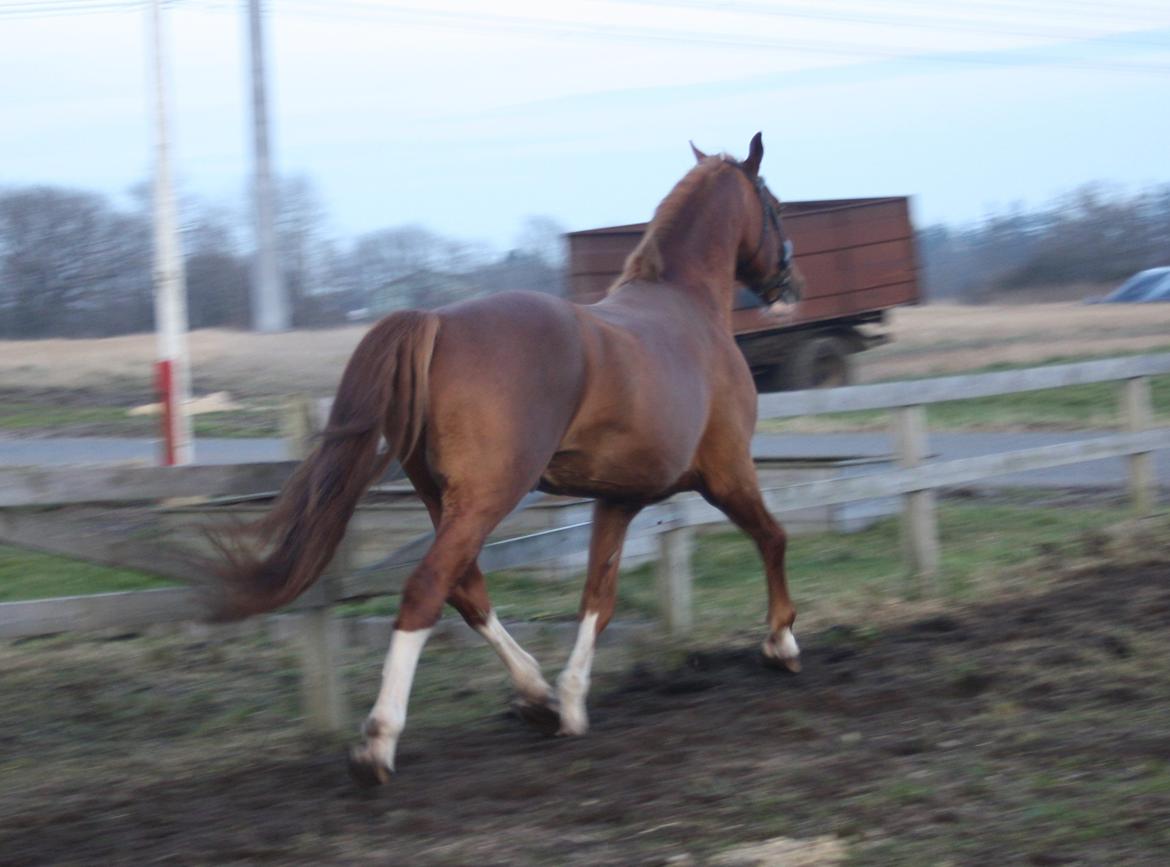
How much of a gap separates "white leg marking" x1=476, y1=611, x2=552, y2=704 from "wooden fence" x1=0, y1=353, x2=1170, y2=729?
41 cm

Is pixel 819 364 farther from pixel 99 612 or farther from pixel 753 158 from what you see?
pixel 99 612

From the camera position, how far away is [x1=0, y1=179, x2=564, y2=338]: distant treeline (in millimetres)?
35094

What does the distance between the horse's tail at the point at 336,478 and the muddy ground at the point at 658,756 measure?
636 mm

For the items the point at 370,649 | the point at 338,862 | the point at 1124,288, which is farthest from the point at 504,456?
the point at 1124,288

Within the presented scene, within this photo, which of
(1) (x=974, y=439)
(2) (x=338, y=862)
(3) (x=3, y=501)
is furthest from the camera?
(1) (x=974, y=439)

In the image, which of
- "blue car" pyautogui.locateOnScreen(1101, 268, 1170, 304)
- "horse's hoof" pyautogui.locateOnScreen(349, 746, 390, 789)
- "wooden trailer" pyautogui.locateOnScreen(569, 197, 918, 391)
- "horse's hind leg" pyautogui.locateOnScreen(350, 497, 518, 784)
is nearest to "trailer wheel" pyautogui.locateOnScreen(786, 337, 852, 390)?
"wooden trailer" pyautogui.locateOnScreen(569, 197, 918, 391)

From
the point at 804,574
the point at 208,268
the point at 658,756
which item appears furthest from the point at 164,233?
the point at 208,268

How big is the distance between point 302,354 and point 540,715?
22.2m

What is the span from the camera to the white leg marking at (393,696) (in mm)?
3984

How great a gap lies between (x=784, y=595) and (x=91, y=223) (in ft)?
116

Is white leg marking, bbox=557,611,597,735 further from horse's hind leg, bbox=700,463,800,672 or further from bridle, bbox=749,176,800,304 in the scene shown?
bridle, bbox=749,176,800,304

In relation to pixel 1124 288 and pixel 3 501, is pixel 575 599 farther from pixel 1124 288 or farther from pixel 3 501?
pixel 1124 288

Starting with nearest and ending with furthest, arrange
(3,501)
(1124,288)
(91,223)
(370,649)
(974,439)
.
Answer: (3,501)
(370,649)
(974,439)
(1124,288)
(91,223)

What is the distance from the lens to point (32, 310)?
113ft
